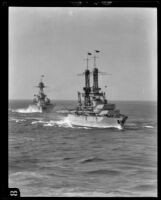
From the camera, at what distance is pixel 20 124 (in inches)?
70.9

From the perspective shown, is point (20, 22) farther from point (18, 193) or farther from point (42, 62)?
point (18, 193)

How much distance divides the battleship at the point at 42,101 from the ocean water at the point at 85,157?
33mm

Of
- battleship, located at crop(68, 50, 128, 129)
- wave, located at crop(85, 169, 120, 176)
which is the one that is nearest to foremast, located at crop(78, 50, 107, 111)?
battleship, located at crop(68, 50, 128, 129)

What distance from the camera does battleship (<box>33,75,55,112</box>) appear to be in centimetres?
180

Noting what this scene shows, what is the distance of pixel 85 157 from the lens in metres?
1.78

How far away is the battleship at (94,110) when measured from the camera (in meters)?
1.82

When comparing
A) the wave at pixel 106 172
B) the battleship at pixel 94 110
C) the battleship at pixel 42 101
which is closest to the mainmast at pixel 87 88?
the battleship at pixel 94 110

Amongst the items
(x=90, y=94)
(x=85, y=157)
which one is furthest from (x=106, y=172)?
(x=90, y=94)

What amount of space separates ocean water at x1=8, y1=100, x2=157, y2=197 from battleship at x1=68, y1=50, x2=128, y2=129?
3cm

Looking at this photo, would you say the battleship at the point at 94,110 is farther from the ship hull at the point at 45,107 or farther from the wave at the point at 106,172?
the wave at the point at 106,172

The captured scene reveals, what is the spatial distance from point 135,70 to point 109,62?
0.13m

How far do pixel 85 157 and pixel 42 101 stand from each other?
1.09ft

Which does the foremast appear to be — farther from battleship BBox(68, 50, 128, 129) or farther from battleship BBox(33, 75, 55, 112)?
battleship BBox(33, 75, 55, 112)

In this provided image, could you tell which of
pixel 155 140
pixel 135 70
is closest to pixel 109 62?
pixel 135 70
